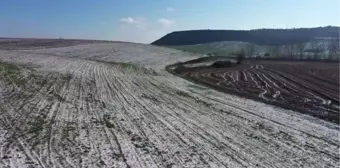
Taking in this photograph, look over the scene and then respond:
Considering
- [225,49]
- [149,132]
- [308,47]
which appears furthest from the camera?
[308,47]

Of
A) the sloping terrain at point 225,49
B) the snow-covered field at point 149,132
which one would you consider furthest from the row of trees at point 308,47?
the snow-covered field at point 149,132

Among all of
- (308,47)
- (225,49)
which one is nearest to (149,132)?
(225,49)

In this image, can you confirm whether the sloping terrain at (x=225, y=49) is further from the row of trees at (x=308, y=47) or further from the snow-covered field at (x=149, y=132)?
the snow-covered field at (x=149, y=132)

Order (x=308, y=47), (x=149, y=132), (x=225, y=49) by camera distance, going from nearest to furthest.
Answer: (x=149, y=132) → (x=225, y=49) → (x=308, y=47)

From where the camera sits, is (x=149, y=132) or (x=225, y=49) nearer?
(x=149, y=132)

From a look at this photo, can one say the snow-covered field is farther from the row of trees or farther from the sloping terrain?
the row of trees

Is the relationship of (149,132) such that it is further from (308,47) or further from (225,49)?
(308,47)

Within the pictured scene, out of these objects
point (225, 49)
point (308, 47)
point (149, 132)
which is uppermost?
point (308, 47)

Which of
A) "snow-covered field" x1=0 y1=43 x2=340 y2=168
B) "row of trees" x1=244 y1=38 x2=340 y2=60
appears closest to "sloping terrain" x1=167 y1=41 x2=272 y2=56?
"row of trees" x1=244 y1=38 x2=340 y2=60
